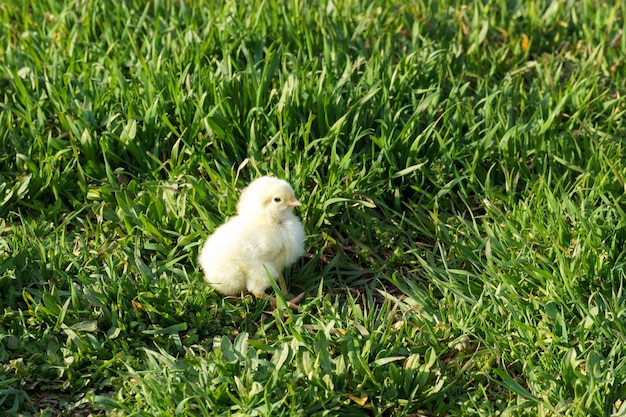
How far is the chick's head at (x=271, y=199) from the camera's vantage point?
175 inches

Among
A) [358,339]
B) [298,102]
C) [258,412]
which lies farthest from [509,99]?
[258,412]

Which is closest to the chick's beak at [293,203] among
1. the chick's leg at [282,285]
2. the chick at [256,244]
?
the chick at [256,244]

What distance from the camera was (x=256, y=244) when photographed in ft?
14.4

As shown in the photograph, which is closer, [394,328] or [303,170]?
[394,328]

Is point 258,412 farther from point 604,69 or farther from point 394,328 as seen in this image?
point 604,69

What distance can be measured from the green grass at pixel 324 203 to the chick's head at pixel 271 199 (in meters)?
0.38

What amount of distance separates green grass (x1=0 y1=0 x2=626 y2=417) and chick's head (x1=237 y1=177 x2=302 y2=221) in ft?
1.24

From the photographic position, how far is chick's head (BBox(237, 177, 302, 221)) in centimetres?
444

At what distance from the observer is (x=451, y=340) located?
430cm

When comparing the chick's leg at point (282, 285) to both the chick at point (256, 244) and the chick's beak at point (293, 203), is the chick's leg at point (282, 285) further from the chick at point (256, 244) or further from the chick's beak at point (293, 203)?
the chick's beak at point (293, 203)

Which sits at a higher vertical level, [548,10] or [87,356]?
[548,10]

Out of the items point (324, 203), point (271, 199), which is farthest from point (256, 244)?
point (324, 203)

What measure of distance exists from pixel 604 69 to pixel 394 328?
112 inches

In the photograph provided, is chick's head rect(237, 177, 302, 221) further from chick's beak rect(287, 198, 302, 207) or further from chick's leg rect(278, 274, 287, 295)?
chick's leg rect(278, 274, 287, 295)
